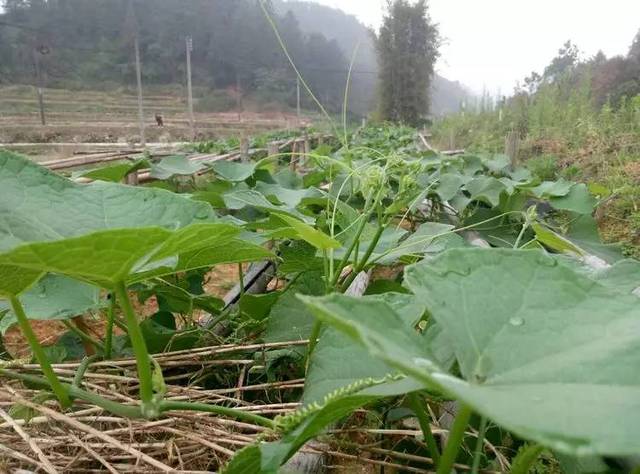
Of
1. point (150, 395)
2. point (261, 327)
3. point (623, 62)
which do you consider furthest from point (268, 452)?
point (623, 62)

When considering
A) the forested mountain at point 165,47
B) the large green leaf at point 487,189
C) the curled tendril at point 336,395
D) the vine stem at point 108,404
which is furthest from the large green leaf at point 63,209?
the forested mountain at point 165,47

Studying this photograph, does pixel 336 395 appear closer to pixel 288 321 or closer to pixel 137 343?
pixel 137 343

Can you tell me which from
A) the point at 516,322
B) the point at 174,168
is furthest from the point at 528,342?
the point at 174,168

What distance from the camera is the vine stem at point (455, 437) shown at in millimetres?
328

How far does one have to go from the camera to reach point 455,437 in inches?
13.8

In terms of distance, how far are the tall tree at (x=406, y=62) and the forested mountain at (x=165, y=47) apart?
5.03 m

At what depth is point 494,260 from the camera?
39cm

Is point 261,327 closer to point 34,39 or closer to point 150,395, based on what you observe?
point 150,395

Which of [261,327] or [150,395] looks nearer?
[150,395]

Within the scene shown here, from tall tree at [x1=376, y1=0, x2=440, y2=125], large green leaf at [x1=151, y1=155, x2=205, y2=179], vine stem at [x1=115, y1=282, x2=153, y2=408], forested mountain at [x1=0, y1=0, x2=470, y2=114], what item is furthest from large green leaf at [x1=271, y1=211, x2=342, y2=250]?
forested mountain at [x1=0, y1=0, x2=470, y2=114]

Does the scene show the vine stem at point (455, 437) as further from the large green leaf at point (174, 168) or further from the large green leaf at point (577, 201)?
the large green leaf at point (577, 201)

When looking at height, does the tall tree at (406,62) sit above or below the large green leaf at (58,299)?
above

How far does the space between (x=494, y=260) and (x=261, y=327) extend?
0.53m

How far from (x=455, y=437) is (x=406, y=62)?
893 inches
